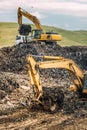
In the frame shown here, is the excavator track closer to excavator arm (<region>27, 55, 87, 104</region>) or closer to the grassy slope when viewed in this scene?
excavator arm (<region>27, 55, 87, 104</region>)

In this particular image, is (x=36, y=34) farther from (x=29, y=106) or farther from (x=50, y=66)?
(x=50, y=66)

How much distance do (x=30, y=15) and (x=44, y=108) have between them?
1010 inches

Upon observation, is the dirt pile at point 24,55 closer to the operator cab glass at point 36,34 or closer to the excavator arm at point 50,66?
the operator cab glass at point 36,34

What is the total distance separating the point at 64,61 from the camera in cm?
2020


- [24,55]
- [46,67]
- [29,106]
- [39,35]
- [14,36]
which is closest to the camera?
[46,67]

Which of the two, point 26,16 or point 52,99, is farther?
point 26,16

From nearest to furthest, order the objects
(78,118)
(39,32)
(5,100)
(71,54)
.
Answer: (78,118), (5,100), (71,54), (39,32)

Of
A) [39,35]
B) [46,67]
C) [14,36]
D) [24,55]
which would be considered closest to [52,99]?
[46,67]

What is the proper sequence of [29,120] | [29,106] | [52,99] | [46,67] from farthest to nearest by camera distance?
[29,106] < [52,99] < [46,67] < [29,120]

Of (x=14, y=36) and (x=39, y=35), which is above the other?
(x=39, y=35)

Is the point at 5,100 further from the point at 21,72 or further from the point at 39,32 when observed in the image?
the point at 39,32

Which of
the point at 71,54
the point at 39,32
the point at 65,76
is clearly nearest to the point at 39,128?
the point at 65,76

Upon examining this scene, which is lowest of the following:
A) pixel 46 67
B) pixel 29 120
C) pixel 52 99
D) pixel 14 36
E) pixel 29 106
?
pixel 14 36

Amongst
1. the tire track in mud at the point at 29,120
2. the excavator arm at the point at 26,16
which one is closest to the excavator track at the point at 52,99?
the tire track in mud at the point at 29,120
